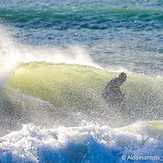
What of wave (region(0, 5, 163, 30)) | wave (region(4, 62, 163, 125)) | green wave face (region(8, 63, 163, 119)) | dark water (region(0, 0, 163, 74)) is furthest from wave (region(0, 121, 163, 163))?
wave (region(0, 5, 163, 30))

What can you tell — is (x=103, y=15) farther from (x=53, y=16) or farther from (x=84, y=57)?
(x=84, y=57)

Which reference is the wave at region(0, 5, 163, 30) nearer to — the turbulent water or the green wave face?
the turbulent water

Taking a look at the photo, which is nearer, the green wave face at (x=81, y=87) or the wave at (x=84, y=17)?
the green wave face at (x=81, y=87)

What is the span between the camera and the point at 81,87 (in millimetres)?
18062

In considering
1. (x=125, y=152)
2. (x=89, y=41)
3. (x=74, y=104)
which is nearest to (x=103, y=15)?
(x=89, y=41)

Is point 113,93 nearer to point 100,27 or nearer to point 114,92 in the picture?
point 114,92

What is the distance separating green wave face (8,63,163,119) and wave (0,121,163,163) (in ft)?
13.5

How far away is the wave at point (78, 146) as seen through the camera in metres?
11.6

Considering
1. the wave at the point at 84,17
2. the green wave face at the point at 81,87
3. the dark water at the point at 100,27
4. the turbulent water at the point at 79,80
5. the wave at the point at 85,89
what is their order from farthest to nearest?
1. the wave at the point at 84,17
2. the dark water at the point at 100,27
3. the green wave face at the point at 81,87
4. the wave at the point at 85,89
5. the turbulent water at the point at 79,80

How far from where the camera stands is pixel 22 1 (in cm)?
3816

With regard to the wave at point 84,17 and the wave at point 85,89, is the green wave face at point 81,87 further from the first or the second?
the wave at point 84,17

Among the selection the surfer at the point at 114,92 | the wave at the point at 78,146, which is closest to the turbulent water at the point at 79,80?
the wave at the point at 78,146

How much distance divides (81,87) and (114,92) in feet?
3.41

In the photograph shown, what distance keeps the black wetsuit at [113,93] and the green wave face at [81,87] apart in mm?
182
